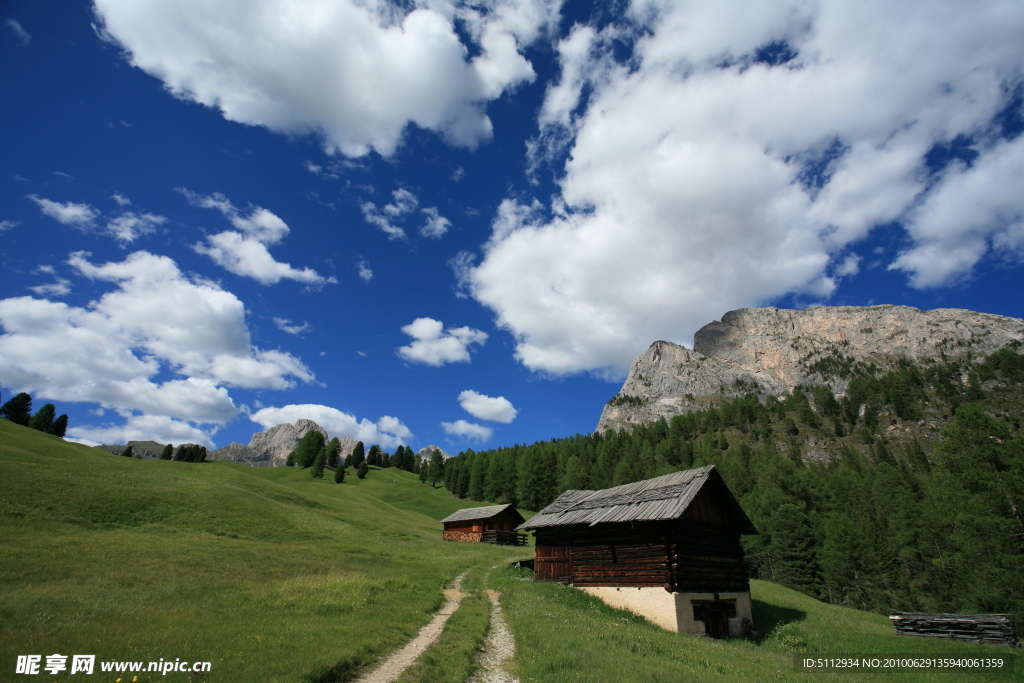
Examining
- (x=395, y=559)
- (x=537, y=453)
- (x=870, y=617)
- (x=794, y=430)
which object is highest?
(x=794, y=430)

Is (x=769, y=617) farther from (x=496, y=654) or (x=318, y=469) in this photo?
(x=318, y=469)

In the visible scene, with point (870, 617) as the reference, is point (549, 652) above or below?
above

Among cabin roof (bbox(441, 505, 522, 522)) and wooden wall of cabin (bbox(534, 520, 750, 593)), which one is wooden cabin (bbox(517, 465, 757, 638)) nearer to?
wooden wall of cabin (bbox(534, 520, 750, 593))

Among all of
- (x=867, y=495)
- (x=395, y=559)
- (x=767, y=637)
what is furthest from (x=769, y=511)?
(x=395, y=559)

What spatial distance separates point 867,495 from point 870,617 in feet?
176

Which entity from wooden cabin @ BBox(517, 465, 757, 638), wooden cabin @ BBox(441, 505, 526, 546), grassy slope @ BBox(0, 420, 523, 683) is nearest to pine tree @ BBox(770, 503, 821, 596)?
wooden cabin @ BBox(441, 505, 526, 546)

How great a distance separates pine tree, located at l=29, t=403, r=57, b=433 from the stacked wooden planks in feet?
498

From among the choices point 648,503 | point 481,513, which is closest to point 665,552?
point 648,503

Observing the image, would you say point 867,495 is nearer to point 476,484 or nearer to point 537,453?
point 537,453

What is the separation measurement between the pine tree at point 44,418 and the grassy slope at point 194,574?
247ft

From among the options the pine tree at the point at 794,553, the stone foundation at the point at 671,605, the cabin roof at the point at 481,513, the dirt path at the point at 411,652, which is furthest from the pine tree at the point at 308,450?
the dirt path at the point at 411,652

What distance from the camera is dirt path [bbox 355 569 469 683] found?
10.4 meters

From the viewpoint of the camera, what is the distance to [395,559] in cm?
3328

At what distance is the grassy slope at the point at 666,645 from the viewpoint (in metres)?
12.1
